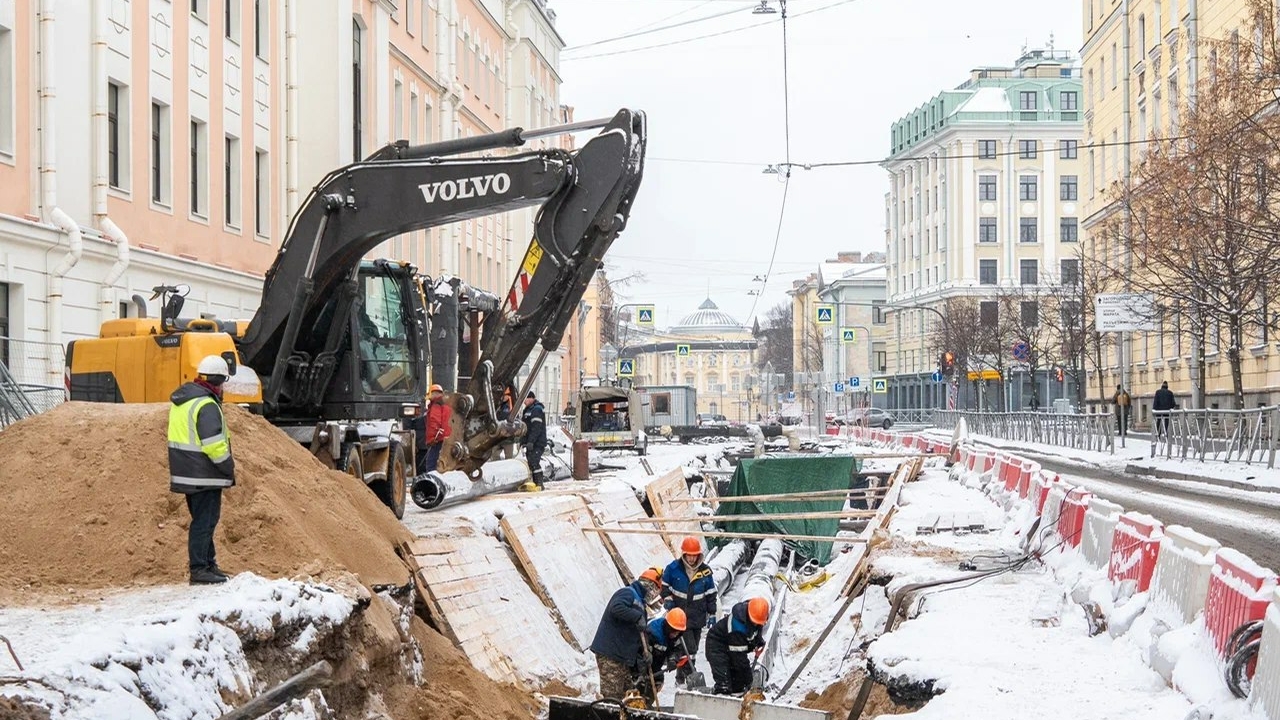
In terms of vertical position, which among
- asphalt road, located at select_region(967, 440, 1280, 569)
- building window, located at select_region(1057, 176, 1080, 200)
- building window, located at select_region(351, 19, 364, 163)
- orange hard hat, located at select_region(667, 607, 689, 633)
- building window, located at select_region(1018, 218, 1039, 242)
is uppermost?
building window, located at select_region(1057, 176, 1080, 200)

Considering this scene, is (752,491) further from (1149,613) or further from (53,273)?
(1149,613)

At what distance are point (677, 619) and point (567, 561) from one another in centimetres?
431

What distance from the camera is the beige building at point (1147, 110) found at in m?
39.0

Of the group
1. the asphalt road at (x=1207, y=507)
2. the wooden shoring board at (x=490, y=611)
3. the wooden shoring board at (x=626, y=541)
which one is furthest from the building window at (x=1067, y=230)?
the wooden shoring board at (x=490, y=611)

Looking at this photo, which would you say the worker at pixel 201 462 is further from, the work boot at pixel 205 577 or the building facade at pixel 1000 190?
the building facade at pixel 1000 190

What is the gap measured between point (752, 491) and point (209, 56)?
12.0 m

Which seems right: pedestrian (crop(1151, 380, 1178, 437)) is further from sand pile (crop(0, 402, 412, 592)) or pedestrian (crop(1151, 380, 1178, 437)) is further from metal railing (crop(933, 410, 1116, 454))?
sand pile (crop(0, 402, 412, 592))

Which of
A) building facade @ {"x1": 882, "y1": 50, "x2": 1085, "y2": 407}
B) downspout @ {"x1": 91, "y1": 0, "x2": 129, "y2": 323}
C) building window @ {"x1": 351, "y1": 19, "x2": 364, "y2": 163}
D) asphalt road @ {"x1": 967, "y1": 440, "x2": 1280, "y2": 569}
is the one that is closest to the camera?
asphalt road @ {"x1": 967, "y1": 440, "x2": 1280, "y2": 569}

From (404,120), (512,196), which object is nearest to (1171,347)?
(404,120)

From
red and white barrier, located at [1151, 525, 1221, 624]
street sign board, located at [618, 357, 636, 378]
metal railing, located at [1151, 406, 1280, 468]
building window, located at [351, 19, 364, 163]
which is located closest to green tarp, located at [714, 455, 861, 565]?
metal railing, located at [1151, 406, 1280, 468]

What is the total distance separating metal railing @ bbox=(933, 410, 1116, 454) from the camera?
35062 mm

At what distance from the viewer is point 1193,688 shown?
23.4ft

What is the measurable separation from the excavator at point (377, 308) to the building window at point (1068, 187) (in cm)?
8211

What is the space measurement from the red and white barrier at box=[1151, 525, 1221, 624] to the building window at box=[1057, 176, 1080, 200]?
286 feet
